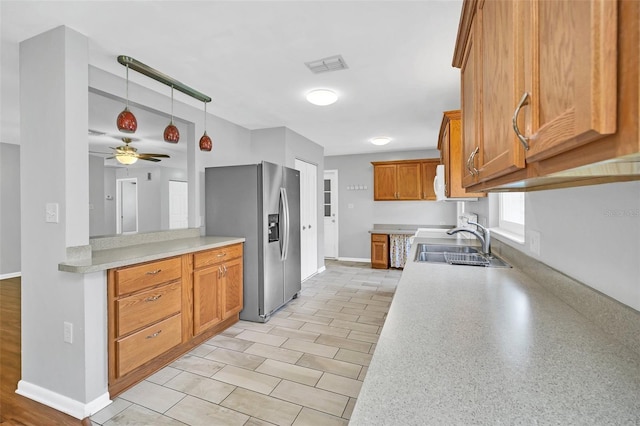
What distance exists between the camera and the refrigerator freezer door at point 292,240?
3.76m

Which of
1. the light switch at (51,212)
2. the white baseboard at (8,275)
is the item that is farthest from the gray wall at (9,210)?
the light switch at (51,212)

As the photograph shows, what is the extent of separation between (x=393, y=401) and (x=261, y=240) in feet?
9.21

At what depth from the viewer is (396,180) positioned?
240 inches

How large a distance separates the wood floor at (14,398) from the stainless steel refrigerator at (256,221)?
5.60 ft

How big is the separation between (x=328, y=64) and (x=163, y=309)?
2340mm

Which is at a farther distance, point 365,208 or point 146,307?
point 365,208

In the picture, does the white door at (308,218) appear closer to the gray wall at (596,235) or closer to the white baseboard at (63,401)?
the white baseboard at (63,401)

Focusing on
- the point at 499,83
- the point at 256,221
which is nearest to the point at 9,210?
the point at 256,221

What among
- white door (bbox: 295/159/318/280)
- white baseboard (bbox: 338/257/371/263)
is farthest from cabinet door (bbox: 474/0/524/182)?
white baseboard (bbox: 338/257/371/263)

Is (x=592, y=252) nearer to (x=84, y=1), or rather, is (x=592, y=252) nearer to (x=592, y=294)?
(x=592, y=294)

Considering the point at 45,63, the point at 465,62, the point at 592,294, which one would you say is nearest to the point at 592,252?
Answer: the point at 592,294

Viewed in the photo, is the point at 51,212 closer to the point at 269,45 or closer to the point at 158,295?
the point at 158,295

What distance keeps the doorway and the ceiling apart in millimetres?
4940

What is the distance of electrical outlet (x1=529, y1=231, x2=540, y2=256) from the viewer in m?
1.54
